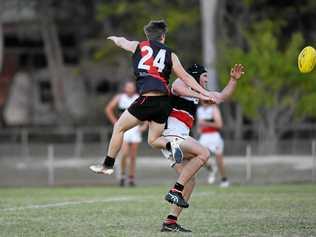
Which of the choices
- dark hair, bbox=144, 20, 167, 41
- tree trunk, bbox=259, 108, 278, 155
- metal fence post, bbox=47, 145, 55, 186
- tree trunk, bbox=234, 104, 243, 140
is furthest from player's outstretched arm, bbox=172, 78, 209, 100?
tree trunk, bbox=234, 104, 243, 140

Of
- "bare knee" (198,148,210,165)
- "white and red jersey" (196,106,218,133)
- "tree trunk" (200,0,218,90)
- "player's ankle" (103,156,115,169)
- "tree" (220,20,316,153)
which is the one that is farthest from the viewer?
"tree trunk" (200,0,218,90)

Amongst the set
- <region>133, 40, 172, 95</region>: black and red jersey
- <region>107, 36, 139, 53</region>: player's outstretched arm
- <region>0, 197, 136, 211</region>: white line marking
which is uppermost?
<region>107, 36, 139, 53</region>: player's outstretched arm

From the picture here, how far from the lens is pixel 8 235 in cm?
1016

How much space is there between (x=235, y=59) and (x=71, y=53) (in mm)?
18175

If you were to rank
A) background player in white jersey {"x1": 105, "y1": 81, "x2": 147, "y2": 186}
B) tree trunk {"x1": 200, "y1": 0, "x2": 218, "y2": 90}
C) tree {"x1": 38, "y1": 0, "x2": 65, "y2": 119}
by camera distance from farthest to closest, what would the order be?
tree {"x1": 38, "y1": 0, "x2": 65, "y2": 119} < tree trunk {"x1": 200, "y1": 0, "x2": 218, "y2": 90} < background player in white jersey {"x1": 105, "y1": 81, "x2": 147, "y2": 186}

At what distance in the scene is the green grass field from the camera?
1052cm

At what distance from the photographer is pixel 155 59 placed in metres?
11.0

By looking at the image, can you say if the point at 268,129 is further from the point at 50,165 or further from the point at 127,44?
the point at 127,44

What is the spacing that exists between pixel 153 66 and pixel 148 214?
248cm

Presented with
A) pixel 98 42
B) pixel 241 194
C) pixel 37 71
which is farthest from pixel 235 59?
pixel 37 71

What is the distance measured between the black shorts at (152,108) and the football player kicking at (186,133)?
0.47 feet

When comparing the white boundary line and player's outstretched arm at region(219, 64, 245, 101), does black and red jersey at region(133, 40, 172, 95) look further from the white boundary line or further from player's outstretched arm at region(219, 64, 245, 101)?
the white boundary line

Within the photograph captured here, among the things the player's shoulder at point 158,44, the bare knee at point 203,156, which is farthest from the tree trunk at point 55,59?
the bare knee at point 203,156

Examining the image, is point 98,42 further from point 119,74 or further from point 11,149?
point 11,149
